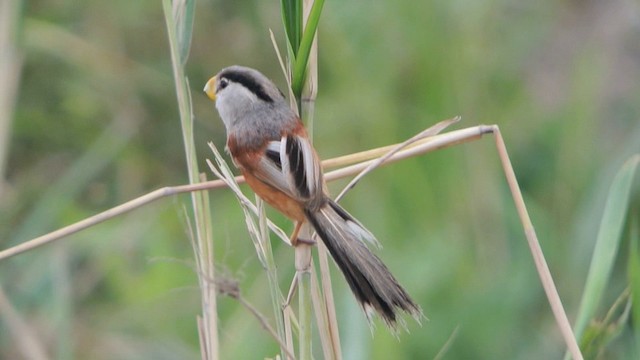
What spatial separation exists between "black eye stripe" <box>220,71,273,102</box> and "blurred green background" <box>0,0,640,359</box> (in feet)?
2.46

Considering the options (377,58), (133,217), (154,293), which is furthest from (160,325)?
(377,58)

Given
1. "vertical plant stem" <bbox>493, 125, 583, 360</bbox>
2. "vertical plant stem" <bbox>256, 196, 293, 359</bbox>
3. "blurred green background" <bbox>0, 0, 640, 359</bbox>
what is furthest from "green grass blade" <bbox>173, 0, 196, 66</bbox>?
"blurred green background" <bbox>0, 0, 640, 359</bbox>

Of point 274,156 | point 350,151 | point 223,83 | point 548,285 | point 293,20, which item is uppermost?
point 350,151

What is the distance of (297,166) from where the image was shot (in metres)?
2.36

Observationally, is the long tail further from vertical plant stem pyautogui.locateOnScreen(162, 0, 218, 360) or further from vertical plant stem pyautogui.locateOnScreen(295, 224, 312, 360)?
vertical plant stem pyautogui.locateOnScreen(162, 0, 218, 360)

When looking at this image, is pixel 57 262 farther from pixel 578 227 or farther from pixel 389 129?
pixel 578 227

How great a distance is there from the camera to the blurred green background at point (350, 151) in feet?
12.1

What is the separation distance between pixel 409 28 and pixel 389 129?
48cm

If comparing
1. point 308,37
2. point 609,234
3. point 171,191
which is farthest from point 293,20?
point 609,234

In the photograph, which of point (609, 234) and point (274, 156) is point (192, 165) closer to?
point (274, 156)

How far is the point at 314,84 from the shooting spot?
2.18m

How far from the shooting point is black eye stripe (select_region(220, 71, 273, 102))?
2580mm

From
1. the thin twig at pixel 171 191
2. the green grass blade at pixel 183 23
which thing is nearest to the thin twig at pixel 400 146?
the thin twig at pixel 171 191

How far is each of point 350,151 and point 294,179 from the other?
→ 2064 millimetres
